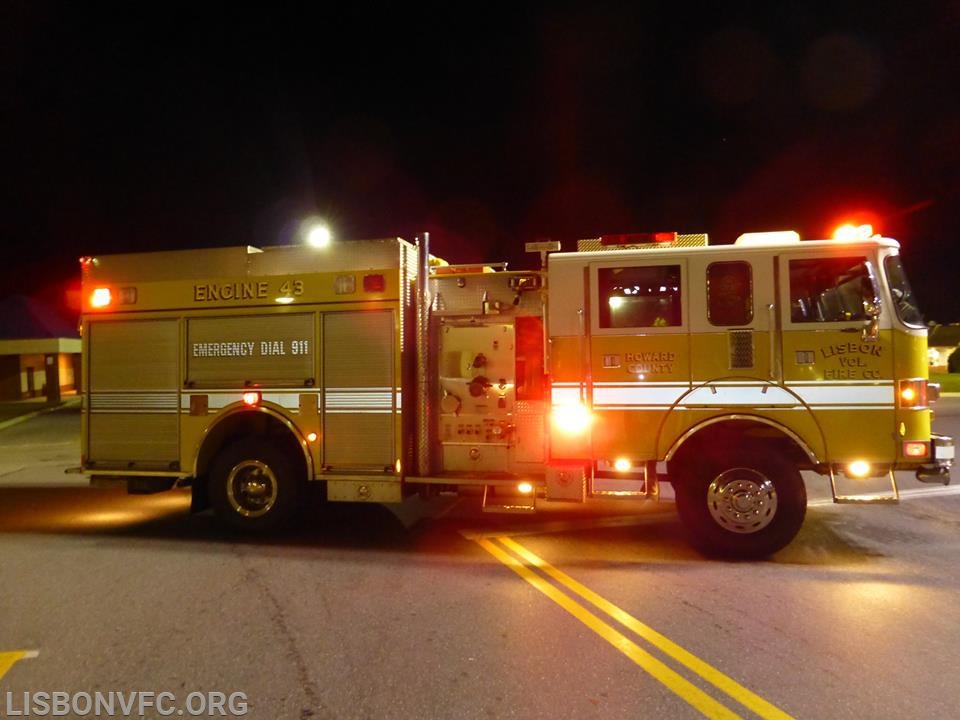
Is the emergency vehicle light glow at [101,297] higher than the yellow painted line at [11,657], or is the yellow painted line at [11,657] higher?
the emergency vehicle light glow at [101,297]

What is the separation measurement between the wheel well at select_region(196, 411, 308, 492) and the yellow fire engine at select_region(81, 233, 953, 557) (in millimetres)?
25

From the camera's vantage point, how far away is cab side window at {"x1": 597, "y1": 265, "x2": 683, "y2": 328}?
Result: 592 cm

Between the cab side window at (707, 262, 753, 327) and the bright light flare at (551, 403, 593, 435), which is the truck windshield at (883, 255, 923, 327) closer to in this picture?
the cab side window at (707, 262, 753, 327)

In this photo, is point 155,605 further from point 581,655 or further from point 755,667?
point 755,667

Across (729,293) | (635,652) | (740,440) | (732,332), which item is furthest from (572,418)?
(635,652)

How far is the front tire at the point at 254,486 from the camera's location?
6742mm

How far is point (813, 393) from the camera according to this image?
563 centimetres

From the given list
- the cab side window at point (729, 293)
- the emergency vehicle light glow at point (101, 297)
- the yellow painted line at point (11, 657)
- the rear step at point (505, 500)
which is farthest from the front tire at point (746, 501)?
the emergency vehicle light glow at point (101, 297)

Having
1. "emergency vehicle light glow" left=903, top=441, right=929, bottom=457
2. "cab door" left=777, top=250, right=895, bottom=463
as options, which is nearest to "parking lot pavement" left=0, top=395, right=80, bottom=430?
"cab door" left=777, top=250, right=895, bottom=463

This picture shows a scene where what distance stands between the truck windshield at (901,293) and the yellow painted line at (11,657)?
6.62 m

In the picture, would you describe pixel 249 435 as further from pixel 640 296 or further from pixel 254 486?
pixel 640 296

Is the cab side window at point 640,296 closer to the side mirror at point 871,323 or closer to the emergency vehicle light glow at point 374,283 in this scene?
the side mirror at point 871,323

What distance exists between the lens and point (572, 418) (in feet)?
19.8

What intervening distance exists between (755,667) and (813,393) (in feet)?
8.50
